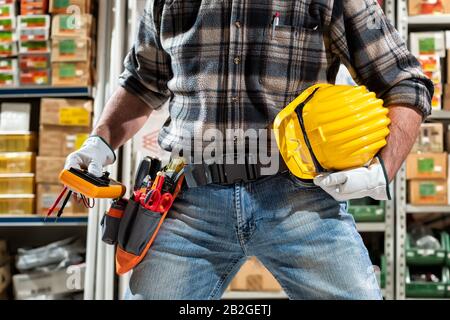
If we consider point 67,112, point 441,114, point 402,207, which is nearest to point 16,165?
point 67,112

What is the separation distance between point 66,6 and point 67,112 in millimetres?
532

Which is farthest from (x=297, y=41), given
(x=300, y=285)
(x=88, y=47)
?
(x=88, y=47)

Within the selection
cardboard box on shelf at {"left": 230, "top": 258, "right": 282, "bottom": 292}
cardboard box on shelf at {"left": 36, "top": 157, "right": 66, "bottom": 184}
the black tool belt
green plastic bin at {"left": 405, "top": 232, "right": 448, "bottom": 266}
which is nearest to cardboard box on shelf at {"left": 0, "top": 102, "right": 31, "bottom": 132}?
cardboard box on shelf at {"left": 36, "top": 157, "right": 66, "bottom": 184}

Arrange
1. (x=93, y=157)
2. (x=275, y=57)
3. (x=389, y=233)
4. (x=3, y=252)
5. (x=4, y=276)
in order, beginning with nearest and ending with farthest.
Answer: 1. (x=275, y=57)
2. (x=93, y=157)
3. (x=389, y=233)
4. (x=4, y=276)
5. (x=3, y=252)

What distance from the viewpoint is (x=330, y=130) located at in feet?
3.44

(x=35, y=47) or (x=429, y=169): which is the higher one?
(x=35, y=47)

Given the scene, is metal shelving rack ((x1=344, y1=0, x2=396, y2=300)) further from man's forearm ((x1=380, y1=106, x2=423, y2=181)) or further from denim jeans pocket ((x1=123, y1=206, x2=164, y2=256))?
denim jeans pocket ((x1=123, y1=206, x2=164, y2=256))

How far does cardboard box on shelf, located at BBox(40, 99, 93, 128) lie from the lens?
2.72 meters

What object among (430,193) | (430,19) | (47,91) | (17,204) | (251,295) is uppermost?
(430,19)

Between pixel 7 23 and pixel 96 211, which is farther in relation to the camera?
pixel 7 23

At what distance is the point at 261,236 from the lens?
109 cm

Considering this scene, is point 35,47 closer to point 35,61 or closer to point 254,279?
point 35,61

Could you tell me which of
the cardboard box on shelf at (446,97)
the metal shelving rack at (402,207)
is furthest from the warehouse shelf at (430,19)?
the cardboard box on shelf at (446,97)
